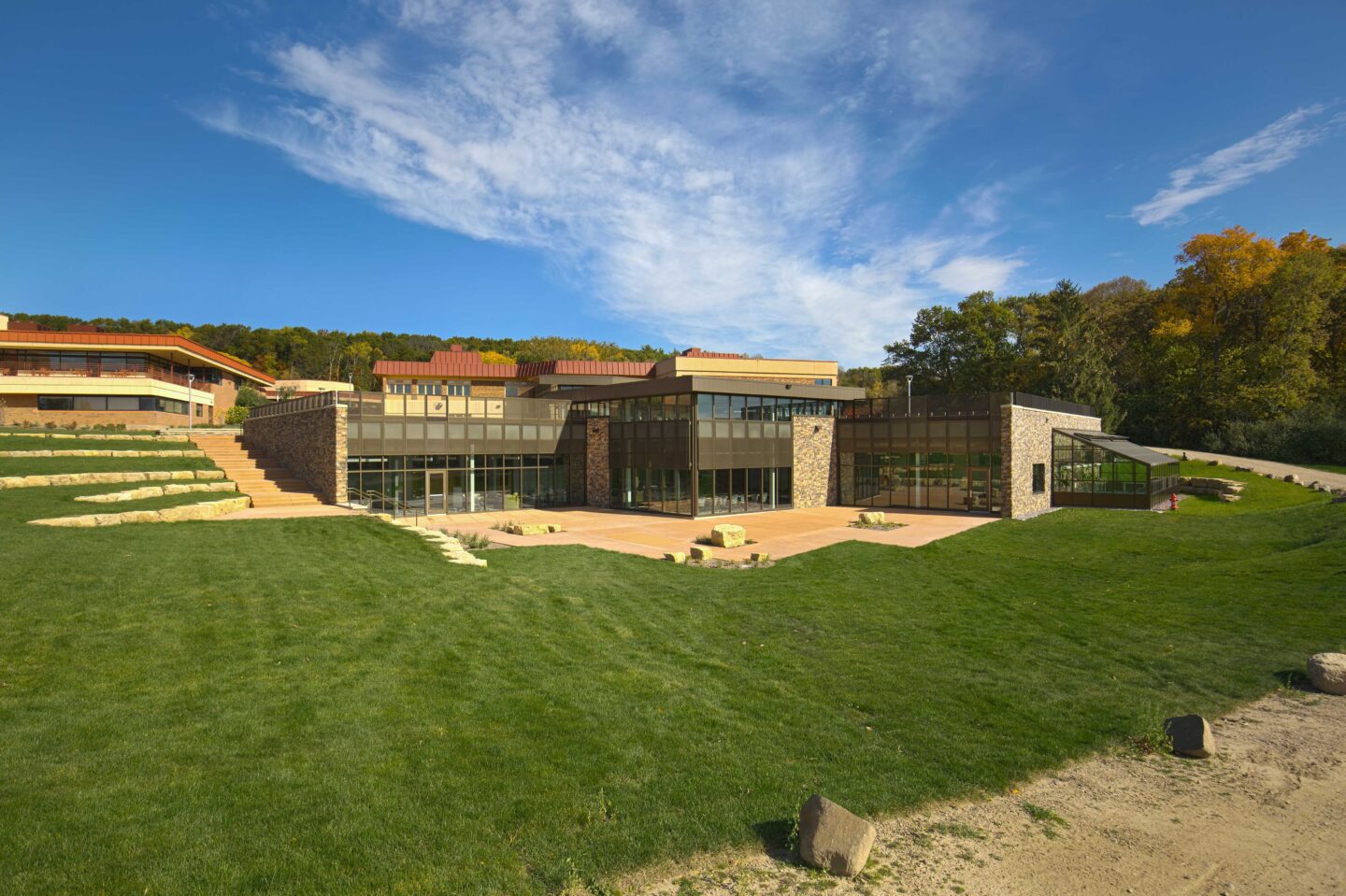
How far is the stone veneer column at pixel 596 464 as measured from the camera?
32.1 metres

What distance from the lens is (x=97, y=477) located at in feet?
77.8

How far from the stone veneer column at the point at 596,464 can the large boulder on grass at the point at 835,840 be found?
26985 mm

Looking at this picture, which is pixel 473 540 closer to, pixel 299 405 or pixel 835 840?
pixel 835 840

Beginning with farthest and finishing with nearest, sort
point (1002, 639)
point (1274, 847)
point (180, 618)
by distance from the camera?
1. point (1002, 639)
2. point (180, 618)
3. point (1274, 847)

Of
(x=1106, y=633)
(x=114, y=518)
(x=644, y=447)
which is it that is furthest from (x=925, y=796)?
(x=644, y=447)

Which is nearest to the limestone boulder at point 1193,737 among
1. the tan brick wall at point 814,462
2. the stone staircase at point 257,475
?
the tan brick wall at point 814,462

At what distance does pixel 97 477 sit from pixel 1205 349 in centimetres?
6360

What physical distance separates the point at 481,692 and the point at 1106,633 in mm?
10018

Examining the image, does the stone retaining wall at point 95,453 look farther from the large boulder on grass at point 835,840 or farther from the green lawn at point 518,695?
the large boulder on grass at point 835,840

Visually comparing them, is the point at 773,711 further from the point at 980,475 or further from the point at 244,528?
the point at 980,475

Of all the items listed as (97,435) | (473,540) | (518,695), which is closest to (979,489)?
(473,540)

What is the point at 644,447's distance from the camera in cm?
3014

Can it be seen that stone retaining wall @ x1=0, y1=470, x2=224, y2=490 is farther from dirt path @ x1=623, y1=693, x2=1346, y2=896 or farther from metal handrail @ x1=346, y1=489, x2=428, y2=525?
dirt path @ x1=623, y1=693, x2=1346, y2=896

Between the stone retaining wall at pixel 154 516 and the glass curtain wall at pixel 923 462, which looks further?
the glass curtain wall at pixel 923 462
